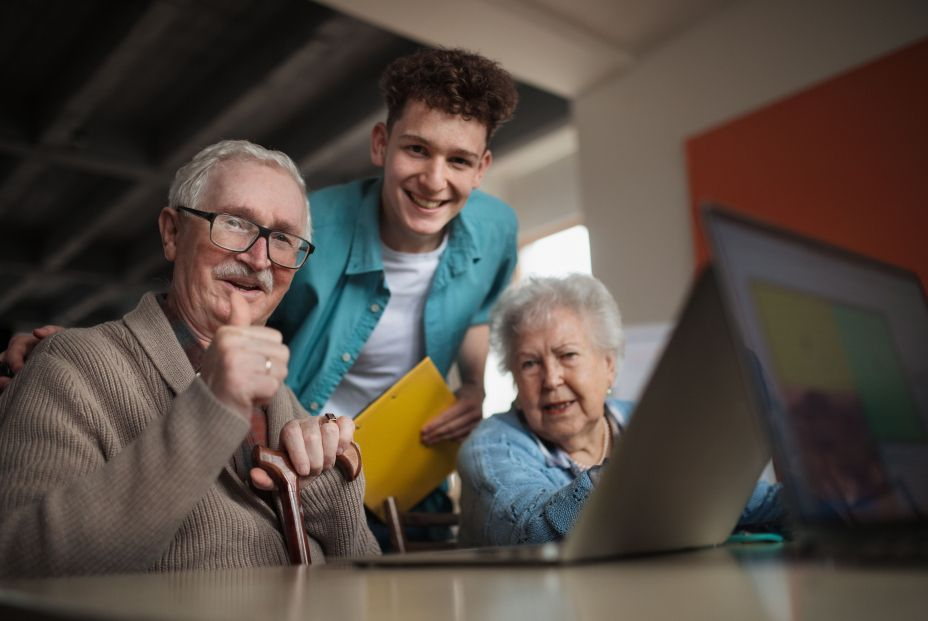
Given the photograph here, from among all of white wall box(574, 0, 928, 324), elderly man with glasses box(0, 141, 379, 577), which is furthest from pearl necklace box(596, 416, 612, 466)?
white wall box(574, 0, 928, 324)

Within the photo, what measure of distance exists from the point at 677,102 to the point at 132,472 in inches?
142

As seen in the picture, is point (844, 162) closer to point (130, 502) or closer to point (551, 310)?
point (551, 310)

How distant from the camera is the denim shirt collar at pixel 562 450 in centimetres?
186

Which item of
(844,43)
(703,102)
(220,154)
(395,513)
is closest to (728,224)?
(220,154)

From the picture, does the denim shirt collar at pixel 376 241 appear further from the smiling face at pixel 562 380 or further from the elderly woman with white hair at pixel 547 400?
the smiling face at pixel 562 380

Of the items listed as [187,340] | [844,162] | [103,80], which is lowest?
[187,340]

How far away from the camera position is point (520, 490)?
1.58 meters

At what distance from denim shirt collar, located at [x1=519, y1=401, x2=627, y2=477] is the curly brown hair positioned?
76cm

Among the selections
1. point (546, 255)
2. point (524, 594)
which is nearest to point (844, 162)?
point (524, 594)

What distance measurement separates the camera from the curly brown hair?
1885mm

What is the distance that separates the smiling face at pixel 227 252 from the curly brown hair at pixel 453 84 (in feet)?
1.77

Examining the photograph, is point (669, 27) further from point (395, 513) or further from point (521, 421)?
point (395, 513)

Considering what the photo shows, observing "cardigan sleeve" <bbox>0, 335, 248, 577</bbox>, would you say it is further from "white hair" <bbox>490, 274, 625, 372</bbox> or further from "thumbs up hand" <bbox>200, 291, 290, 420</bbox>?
"white hair" <bbox>490, 274, 625, 372</bbox>

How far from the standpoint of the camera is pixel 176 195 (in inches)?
58.0
